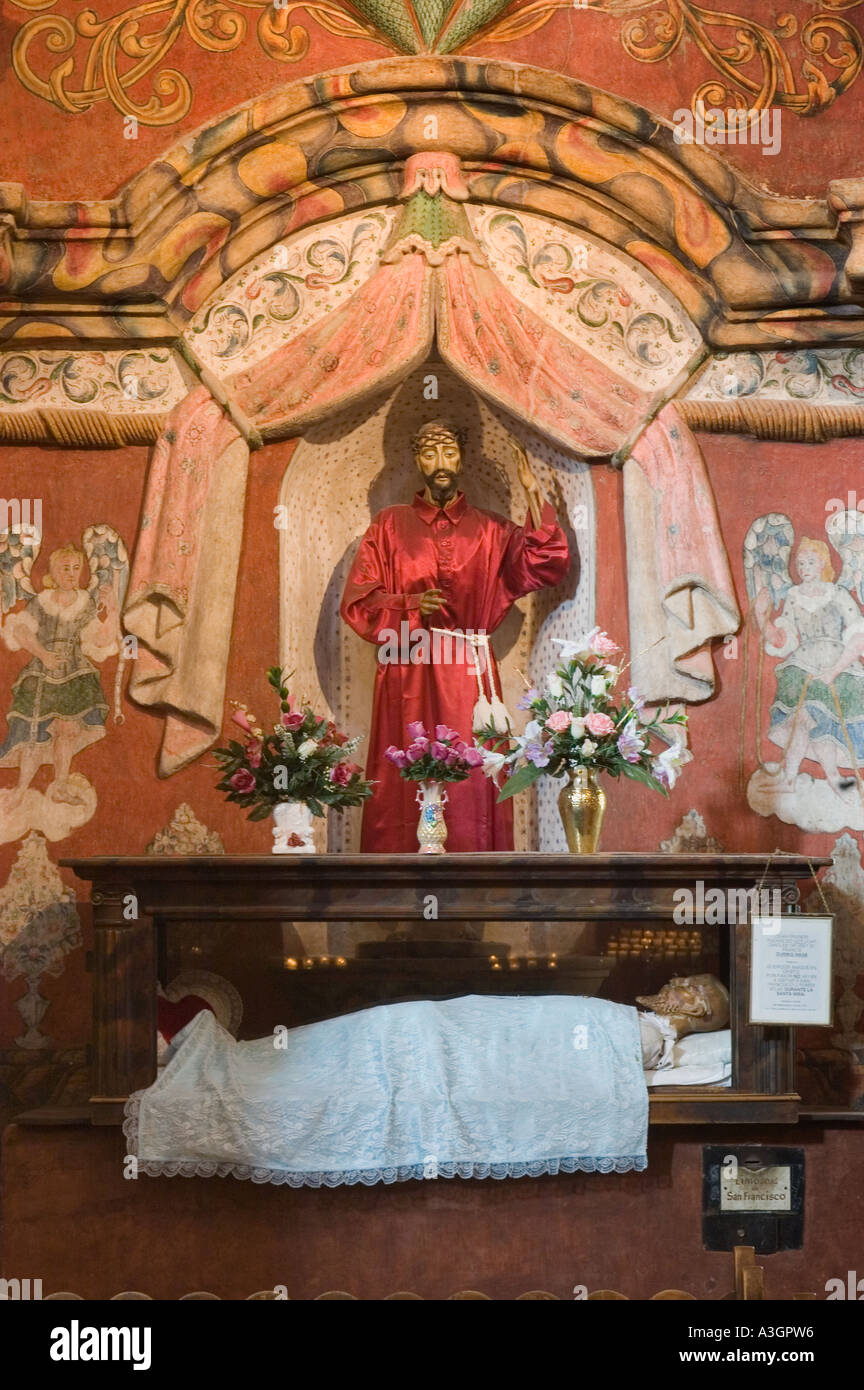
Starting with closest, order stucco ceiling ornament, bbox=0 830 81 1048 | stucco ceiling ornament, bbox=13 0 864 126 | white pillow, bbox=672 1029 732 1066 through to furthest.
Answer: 1. white pillow, bbox=672 1029 732 1066
2. stucco ceiling ornament, bbox=0 830 81 1048
3. stucco ceiling ornament, bbox=13 0 864 126

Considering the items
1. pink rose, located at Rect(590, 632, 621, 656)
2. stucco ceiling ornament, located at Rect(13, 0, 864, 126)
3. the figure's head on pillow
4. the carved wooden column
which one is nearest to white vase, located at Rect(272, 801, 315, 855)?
the carved wooden column

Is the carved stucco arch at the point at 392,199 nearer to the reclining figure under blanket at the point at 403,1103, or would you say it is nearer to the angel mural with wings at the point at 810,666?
the angel mural with wings at the point at 810,666

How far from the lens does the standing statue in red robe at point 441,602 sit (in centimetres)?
773

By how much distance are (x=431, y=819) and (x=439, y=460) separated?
5.92 feet

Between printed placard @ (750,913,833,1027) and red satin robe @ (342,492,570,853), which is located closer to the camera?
printed placard @ (750,913,833,1027)

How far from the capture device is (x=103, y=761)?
A: 24.8 feet

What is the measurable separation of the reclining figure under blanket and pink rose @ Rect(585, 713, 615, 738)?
1127 millimetres

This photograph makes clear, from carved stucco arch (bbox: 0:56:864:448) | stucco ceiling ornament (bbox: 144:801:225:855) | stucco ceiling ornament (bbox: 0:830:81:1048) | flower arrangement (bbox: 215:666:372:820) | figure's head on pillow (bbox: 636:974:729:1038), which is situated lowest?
figure's head on pillow (bbox: 636:974:729:1038)

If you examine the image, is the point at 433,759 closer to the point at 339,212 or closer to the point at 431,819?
the point at 431,819

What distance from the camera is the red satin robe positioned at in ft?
25.3

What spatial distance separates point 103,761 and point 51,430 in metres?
1.45

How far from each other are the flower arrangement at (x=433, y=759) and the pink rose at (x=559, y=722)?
0.32m

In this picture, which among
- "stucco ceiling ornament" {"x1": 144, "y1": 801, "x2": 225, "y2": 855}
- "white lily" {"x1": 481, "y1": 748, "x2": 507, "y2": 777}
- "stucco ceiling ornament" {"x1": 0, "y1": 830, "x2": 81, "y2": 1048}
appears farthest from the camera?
"stucco ceiling ornament" {"x1": 144, "y1": 801, "x2": 225, "y2": 855}

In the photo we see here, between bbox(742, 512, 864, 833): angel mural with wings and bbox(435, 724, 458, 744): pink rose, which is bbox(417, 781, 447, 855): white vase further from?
bbox(742, 512, 864, 833): angel mural with wings
